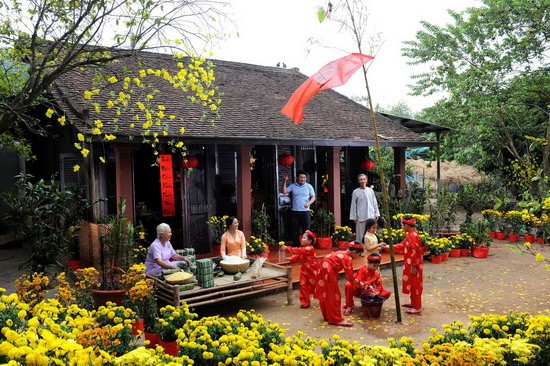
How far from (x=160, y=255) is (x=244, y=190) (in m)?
3.41

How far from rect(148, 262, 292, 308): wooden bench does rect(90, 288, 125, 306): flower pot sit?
1.76 ft

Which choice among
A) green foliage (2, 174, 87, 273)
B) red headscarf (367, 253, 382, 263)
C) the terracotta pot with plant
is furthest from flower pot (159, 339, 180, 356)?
red headscarf (367, 253, 382, 263)

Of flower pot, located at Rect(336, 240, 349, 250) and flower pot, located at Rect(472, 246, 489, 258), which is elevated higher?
flower pot, located at Rect(336, 240, 349, 250)

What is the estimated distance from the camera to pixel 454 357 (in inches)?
122

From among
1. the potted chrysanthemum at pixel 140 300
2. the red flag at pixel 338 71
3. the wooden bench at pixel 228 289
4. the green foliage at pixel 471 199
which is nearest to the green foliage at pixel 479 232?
the green foliage at pixel 471 199

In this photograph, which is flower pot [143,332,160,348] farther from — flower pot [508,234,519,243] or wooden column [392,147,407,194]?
flower pot [508,234,519,243]

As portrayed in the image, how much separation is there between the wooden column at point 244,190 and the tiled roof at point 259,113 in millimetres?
532

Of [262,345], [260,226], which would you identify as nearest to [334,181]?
[260,226]

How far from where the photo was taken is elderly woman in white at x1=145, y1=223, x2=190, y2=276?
7078 mm

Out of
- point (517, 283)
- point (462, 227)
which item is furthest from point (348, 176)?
point (517, 283)

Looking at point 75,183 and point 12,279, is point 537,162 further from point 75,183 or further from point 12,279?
point 12,279

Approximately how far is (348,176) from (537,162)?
7.66m

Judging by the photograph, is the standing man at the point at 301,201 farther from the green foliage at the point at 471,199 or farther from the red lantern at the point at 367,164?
the green foliage at the point at 471,199

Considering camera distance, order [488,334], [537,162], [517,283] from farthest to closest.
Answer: [537,162], [517,283], [488,334]
